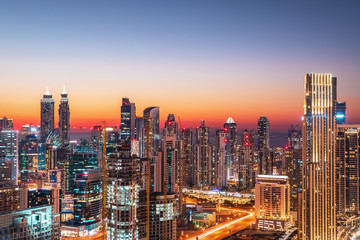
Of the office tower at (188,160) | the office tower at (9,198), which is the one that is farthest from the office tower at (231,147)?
the office tower at (9,198)

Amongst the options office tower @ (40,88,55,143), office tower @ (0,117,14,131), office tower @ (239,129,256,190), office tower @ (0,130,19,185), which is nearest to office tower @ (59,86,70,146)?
office tower @ (40,88,55,143)

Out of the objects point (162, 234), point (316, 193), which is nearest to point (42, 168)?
point (162, 234)

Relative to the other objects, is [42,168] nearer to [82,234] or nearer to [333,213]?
[82,234]

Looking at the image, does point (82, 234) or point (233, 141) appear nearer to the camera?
point (82, 234)

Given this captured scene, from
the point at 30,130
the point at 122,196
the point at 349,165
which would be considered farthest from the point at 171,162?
the point at 30,130

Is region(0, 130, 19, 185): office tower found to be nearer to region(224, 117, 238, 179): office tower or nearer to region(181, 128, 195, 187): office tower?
region(181, 128, 195, 187): office tower

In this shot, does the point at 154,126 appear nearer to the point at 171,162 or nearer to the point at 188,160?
the point at 188,160

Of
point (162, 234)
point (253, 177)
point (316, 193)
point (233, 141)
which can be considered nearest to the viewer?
point (162, 234)
